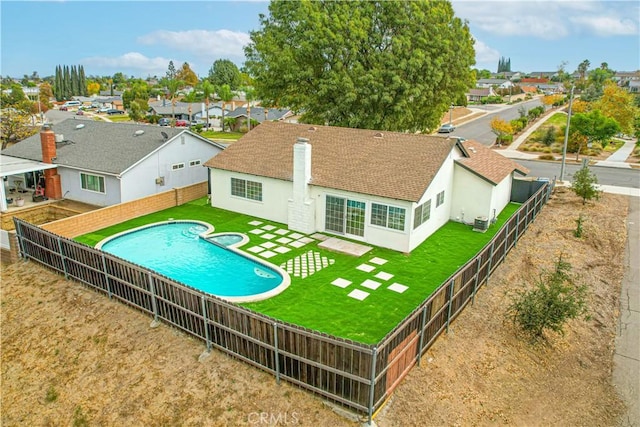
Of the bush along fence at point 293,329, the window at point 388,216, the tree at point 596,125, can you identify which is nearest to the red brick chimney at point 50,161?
the bush along fence at point 293,329

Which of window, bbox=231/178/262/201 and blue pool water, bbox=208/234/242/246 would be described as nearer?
blue pool water, bbox=208/234/242/246

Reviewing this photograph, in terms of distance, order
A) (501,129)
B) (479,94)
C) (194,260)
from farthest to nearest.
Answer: (479,94) < (501,129) < (194,260)

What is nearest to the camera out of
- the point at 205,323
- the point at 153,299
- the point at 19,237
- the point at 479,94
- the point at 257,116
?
the point at 205,323

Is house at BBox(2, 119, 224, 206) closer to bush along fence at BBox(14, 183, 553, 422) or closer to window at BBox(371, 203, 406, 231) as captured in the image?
bush along fence at BBox(14, 183, 553, 422)

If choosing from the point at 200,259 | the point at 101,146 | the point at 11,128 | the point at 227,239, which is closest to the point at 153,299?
the point at 200,259

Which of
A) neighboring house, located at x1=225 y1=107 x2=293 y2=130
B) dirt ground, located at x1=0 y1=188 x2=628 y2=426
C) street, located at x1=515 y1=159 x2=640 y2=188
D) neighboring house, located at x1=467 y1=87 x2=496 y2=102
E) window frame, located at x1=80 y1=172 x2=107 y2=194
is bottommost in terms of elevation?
dirt ground, located at x1=0 y1=188 x2=628 y2=426

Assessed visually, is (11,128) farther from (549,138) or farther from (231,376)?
(549,138)

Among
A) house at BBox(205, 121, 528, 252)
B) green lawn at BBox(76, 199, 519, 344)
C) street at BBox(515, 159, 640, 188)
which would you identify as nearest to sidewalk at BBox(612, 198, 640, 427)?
green lawn at BBox(76, 199, 519, 344)
